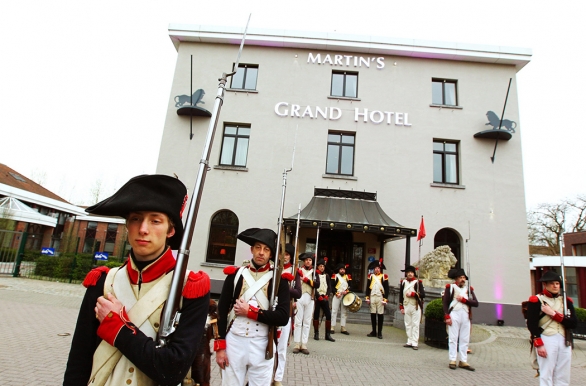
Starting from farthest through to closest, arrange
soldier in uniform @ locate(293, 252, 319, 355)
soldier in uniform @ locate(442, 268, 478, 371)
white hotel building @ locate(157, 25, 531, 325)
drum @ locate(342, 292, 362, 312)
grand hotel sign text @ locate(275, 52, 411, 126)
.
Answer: grand hotel sign text @ locate(275, 52, 411, 126)
white hotel building @ locate(157, 25, 531, 325)
drum @ locate(342, 292, 362, 312)
soldier in uniform @ locate(293, 252, 319, 355)
soldier in uniform @ locate(442, 268, 478, 371)

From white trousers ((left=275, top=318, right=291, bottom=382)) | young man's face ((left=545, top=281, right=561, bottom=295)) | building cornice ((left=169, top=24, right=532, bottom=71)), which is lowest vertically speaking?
white trousers ((left=275, top=318, right=291, bottom=382))

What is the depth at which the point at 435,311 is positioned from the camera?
9477 mm

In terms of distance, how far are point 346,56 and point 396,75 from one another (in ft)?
8.53

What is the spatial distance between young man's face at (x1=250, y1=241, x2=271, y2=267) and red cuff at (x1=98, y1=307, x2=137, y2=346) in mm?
2181

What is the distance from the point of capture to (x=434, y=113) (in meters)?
16.0

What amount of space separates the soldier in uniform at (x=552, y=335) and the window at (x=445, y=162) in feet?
35.6

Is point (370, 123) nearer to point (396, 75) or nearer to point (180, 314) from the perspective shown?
point (396, 75)

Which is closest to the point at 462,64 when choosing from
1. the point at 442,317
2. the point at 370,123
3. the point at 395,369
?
the point at 370,123

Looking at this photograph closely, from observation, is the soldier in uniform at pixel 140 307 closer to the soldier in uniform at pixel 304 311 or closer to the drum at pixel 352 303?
the soldier in uniform at pixel 304 311

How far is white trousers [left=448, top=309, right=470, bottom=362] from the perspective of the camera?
23.9ft

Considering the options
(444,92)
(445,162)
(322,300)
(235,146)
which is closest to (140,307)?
(322,300)

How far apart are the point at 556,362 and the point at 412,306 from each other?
430 cm

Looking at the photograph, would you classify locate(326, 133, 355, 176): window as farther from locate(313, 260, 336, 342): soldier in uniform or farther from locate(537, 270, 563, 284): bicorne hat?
locate(537, 270, 563, 284): bicorne hat

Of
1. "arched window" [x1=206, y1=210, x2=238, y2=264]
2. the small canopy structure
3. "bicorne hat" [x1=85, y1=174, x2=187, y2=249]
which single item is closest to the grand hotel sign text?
"arched window" [x1=206, y1=210, x2=238, y2=264]
